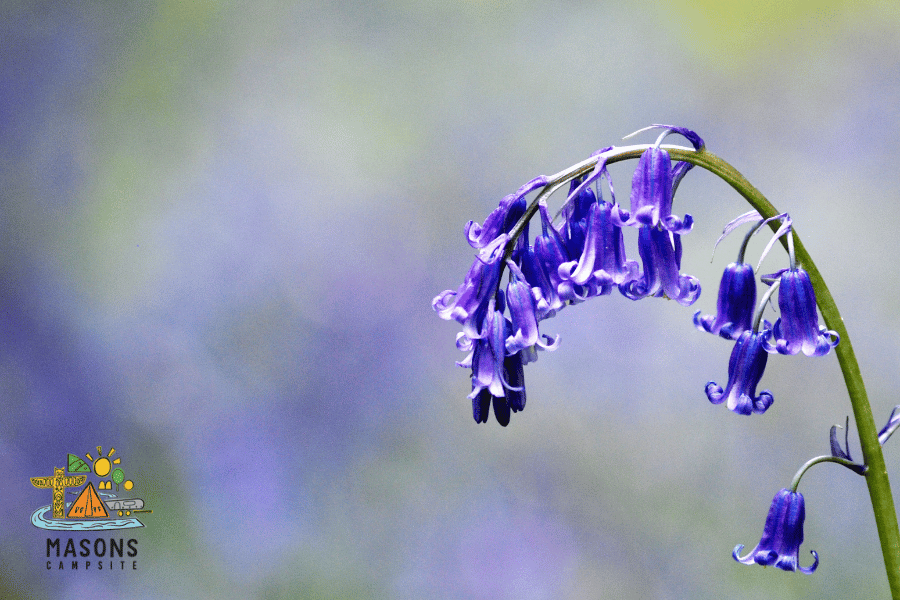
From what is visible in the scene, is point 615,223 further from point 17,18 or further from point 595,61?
point 17,18

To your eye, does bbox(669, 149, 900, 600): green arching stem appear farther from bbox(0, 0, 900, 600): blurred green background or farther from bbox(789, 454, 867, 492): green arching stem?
bbox(0, 0, 900, 600): blurred green background

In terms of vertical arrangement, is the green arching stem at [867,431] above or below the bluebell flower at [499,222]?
below

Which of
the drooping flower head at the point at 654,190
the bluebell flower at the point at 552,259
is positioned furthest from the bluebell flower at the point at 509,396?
the drooping flower head at the point at 654,190

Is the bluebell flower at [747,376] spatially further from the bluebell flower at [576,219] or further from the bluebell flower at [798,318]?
the bluebell flower at [576,219]

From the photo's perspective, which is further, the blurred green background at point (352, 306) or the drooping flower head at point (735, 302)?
the blurred green background at point (352, 306)

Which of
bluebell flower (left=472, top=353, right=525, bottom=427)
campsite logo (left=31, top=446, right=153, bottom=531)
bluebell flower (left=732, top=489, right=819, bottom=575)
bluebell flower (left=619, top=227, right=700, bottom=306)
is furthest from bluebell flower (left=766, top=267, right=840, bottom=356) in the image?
campsite logo (left=31, top=446, right=153, bottom=531)

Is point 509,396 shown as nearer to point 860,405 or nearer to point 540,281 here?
point 540,281

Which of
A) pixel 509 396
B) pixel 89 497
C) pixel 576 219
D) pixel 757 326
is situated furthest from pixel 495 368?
pixel 89 497
